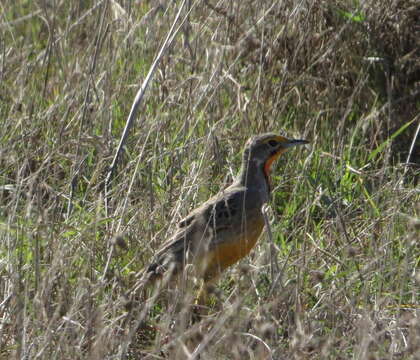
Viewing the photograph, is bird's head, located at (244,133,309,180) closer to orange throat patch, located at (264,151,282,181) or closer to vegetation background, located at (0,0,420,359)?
orange throat patch, located at (264,151,282,181)

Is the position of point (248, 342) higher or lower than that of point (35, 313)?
lower

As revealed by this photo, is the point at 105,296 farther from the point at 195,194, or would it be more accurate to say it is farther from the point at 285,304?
the point at 195,194

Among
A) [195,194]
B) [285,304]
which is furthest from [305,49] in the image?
[285,304]

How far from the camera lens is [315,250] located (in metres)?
5.26

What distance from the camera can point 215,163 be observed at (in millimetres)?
6188

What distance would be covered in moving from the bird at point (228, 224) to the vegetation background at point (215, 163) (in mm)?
107

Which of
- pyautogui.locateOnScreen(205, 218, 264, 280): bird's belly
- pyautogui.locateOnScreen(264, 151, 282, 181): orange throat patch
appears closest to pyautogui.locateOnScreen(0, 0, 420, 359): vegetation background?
pyautogui.locateOnScreen(205, 218, 264, 280): bird's belly

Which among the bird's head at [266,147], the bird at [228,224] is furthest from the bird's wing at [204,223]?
the bird's head at [266,147]

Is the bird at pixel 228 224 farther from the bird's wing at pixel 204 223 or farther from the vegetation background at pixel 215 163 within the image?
the vegetation background at pixel 215 163

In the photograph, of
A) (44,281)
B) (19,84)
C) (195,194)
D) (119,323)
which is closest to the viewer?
(44,281)

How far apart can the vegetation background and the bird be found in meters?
0.11

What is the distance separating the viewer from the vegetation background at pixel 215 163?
14.9ft

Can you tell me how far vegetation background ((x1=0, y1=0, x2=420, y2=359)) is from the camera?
14.9 feet

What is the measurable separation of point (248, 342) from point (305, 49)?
2.95 meters
